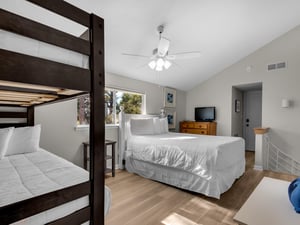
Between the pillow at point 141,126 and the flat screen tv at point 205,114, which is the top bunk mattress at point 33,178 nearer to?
the pillow at point 141,126

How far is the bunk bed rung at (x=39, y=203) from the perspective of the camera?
0.71 metres

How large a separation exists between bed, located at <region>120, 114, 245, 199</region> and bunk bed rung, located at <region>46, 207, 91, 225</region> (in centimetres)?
180

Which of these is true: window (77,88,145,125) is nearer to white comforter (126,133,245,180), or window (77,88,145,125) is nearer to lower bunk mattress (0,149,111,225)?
white comforter (126,133,245,180)

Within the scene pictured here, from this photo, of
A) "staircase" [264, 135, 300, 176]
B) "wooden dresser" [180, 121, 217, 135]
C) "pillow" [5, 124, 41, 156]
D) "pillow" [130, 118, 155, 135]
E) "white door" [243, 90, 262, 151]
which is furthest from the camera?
"white door" [243, 90, 262, 151]

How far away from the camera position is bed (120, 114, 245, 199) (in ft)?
7.64

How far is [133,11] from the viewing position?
93.8 inches

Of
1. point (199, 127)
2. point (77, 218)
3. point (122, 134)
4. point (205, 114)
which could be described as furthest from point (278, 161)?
point (77, 218)

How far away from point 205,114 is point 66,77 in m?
5.14

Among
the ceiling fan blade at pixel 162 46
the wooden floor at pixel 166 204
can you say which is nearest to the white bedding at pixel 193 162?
the wooden floor at pixel 166 204

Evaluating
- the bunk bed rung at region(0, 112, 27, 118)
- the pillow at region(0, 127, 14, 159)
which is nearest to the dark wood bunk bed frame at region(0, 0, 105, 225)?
the pillow at region(0, 127, 14, 159)

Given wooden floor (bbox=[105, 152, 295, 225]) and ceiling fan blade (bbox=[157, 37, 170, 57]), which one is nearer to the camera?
wooden floor (bbox=[105, 152, 295, 225])

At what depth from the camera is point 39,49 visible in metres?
0.80

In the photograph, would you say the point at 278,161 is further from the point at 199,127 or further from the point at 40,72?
the point at 40,72

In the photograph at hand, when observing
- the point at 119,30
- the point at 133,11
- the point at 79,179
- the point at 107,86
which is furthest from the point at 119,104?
the point at 79,179
